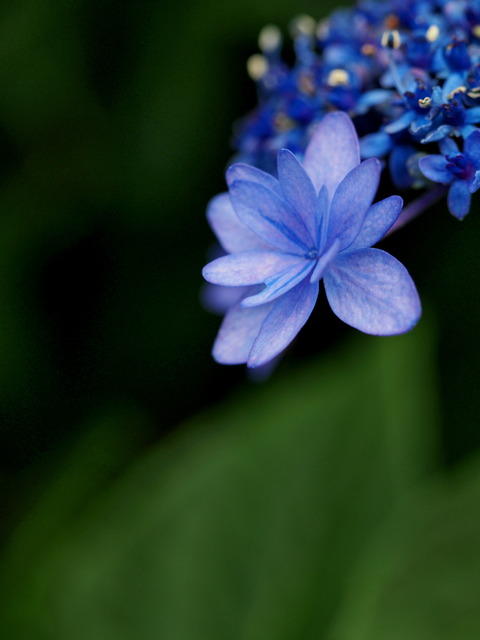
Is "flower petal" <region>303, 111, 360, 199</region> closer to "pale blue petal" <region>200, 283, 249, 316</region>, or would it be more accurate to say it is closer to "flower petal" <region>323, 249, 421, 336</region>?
"flower petal" <region>323, 249, 421, 336</region>

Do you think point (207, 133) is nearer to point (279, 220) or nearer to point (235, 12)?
point (235, 12)

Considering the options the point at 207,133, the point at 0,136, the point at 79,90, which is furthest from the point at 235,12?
the point at 0,136

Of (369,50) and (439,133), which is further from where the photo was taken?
(369,50)

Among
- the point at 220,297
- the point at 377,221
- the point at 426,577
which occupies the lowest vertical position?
the point at 426,577

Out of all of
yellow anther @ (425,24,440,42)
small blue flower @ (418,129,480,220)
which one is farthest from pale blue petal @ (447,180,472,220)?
yellow anther @ (425,24,440,42)

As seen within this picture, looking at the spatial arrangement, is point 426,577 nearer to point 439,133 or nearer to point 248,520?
point 248,520

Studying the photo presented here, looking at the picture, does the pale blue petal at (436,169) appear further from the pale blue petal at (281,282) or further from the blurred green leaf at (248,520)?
the blurred green leaf at (248,520)

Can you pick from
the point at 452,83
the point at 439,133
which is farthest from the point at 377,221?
the point at 452,83
